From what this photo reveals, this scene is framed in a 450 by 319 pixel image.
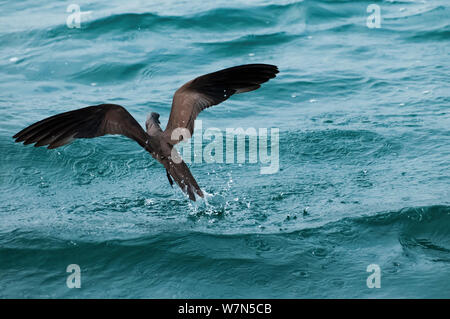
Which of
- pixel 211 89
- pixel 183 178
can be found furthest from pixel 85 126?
pixel 211 89

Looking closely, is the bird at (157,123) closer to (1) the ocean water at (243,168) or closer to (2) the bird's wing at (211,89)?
(2) the bird's wing at (211,89)

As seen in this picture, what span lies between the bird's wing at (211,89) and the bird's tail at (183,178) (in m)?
0.32

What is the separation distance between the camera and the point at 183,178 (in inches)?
213

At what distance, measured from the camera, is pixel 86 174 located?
23.7 feet

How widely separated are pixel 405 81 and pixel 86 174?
4.85 m

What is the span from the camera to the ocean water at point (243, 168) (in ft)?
17.2

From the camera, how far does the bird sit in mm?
5352

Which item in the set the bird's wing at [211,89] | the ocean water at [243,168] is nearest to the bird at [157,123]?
the bird's wing at [211,89]

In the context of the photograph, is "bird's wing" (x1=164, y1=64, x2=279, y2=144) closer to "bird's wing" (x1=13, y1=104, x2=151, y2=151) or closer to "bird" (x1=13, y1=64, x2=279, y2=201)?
"bird" (x1=13, y1=64, x2=279, y2=201)

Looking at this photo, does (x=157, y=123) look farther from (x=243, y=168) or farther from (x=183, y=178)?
(x=243, y=168)

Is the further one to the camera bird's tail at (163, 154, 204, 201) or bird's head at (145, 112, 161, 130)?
bird's head at (145, 112, 161, 130)

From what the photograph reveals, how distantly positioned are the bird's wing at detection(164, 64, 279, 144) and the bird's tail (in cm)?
32

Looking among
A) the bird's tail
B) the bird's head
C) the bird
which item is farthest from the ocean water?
the bird's head
